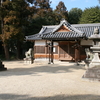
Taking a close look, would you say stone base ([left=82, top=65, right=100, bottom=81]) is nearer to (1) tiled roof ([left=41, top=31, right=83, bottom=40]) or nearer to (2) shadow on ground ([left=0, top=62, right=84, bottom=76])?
(2) shadow on ground ([left=0, top=62, right=84, bottom=76])

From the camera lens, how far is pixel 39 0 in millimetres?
32750

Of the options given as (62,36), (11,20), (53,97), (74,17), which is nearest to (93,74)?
(53,97)

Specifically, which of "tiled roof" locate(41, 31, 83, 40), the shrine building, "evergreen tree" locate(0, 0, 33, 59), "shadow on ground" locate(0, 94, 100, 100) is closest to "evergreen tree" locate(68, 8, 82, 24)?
"evergreen tree" locate(0, 0, 33, 59)

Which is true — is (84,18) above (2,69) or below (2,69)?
above

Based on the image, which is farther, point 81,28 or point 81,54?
point 81,28

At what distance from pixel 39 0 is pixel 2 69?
2664cm

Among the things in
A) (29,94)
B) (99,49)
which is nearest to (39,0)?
(99,49)

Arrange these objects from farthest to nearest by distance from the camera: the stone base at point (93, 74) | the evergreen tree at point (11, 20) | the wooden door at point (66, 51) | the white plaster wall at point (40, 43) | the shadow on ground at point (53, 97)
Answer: the evergreen tree at point (11, 20), the white plaster wall at point (40, 43), the wooden door at point (66, 51), the stone base at point (93, 74), the shadow on ground at point (53, 97)

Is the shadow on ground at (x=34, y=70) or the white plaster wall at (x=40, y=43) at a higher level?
the white plaster wall at (x=40, y=43)

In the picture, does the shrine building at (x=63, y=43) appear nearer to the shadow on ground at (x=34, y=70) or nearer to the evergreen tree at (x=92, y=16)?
the shadow on ground at (x=34, y=70)

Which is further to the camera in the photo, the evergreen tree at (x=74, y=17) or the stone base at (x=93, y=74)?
the evergreen tree at (x=74, y=17)

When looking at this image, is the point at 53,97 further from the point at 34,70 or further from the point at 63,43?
the point at 63,43

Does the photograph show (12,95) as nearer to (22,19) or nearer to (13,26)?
(13,26)

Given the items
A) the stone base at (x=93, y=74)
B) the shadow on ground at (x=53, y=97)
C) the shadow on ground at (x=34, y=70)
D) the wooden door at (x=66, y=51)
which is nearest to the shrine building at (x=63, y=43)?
the wooden door at (x=66, y=51)
